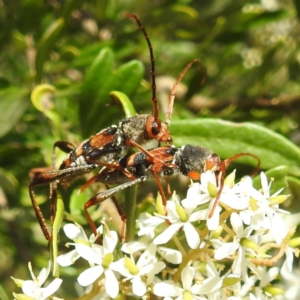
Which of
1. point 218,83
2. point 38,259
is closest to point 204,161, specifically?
point 38,259

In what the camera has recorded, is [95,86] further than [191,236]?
Yes

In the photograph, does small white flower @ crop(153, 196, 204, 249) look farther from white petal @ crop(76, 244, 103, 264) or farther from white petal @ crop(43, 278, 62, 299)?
white petal @ crop(43, 278, 62, 299)

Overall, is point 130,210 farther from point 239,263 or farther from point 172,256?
point 239,263

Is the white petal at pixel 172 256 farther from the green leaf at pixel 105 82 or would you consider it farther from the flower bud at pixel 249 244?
the green leaf at pixel 105 82

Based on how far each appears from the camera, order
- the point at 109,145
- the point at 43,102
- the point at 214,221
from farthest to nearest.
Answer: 1. the point at 43,102
2. the point at 109,145
3. the point at 214,221

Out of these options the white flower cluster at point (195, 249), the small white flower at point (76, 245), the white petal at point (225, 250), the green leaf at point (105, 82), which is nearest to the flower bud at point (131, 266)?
the white flower cluster at point (195, 249)

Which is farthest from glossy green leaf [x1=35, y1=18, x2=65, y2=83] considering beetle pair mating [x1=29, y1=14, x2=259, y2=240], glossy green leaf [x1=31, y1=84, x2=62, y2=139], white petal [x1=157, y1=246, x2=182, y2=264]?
white petal [x1=157, y1=246, x2=182, y2=264]

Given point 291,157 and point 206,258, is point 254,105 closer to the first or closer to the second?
point 291,157

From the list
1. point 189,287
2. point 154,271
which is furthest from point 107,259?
point 189,287
